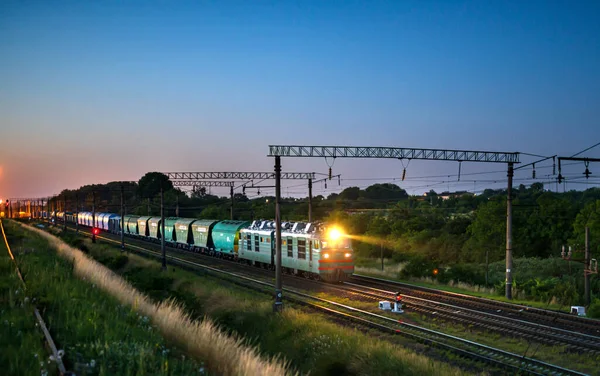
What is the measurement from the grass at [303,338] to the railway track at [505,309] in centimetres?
746

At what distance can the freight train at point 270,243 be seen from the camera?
3194 centimetres

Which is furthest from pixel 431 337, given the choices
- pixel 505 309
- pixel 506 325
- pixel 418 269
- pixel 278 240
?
pixel 418 269

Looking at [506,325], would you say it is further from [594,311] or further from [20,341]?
[20,341]

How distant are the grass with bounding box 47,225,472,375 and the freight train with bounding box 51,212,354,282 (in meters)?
5.45

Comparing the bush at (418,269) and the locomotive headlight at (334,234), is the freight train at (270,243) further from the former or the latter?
the bush at (418,269)

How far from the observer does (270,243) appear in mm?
38750

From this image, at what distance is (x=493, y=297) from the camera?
91.6 ft

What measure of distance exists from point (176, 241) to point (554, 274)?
43254mm

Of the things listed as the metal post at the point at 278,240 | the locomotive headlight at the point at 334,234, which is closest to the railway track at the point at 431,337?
the metal post at the point at 278,240

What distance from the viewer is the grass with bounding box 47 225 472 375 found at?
45.4 feet

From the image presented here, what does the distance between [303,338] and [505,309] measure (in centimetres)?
1117

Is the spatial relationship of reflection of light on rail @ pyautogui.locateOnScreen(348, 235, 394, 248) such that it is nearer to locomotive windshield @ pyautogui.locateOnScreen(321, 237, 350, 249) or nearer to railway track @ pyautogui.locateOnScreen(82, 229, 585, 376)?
locomotive windshield @ pyautogui.locateOnScreen(321, 237, 350, 249)

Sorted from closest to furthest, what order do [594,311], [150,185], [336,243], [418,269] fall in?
[594,311] < [336,243] < [418,269] < [150,185]

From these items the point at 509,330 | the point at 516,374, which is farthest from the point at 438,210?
the point at 516,374
